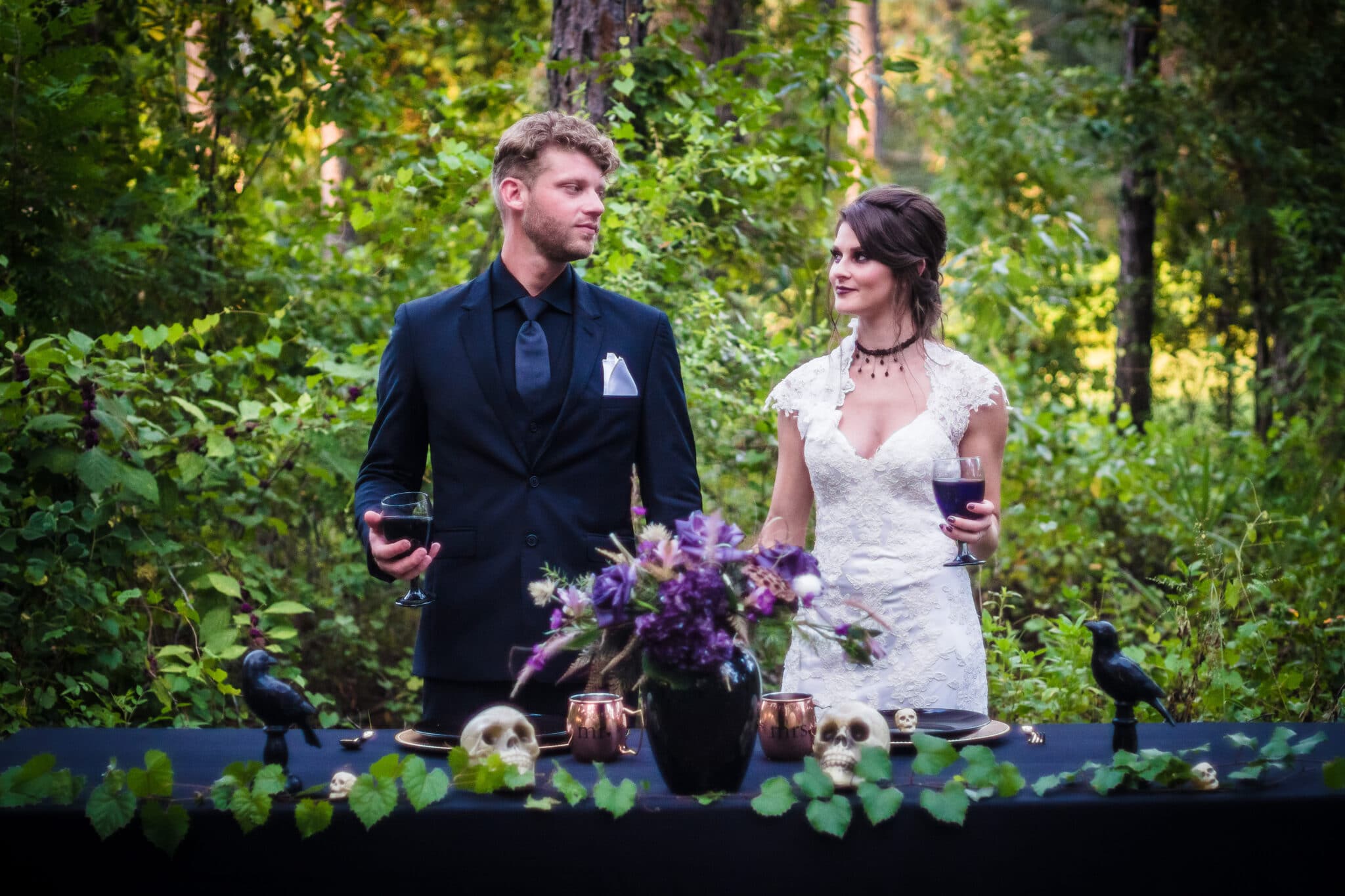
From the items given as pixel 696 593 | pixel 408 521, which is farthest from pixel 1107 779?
pixel 408 521

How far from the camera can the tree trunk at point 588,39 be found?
4.46 meters

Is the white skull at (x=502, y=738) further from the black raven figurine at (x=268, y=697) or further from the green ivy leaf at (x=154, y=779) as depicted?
the green ivy leaf at (x=154, y=779)

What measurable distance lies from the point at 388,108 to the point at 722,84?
1548mm

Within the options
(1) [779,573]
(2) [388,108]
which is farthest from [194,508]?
(1) [779,573]

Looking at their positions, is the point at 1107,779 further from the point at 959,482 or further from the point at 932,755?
the point at 959,482

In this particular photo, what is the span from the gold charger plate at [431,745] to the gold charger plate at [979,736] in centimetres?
55

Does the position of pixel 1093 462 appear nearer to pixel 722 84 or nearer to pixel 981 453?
pixel 722 84

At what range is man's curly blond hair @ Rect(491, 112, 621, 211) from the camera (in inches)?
98.2

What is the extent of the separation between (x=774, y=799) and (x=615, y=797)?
22 centimetres

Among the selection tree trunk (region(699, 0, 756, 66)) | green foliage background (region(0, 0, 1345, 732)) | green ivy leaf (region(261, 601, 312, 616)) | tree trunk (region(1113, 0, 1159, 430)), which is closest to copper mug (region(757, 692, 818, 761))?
green foliage background (region(0, 0, 1345, 732))

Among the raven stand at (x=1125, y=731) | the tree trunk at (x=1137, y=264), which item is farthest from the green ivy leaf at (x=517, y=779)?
the tree trunk at (x=1137, y=264)

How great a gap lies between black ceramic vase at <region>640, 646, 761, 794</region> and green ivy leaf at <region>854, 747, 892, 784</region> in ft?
0.53

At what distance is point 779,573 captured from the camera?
1706mm

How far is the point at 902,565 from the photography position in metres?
2.58
